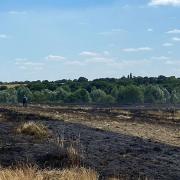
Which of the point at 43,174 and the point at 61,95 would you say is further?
the point at 61,95

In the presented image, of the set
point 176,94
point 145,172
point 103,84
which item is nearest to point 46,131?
point 145,172

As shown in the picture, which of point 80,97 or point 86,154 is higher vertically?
point 80,97

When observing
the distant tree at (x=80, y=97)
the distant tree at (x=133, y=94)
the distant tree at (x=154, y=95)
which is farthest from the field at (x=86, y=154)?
the distant tree at (x=154, y=95)

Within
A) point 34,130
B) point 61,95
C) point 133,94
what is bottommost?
point 34,130

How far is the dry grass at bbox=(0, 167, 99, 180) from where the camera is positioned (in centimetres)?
1295

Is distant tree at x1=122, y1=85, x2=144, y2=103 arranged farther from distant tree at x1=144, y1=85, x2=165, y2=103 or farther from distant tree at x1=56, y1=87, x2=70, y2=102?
distant tree at x1=56, y1=87, x2=70, y2=102

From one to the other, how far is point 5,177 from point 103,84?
10719cm

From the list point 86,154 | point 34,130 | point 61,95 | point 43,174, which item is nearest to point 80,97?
point 61,95

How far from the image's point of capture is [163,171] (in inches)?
631

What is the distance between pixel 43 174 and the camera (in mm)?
13609

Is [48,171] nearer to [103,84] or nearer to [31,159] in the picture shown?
[31,159]

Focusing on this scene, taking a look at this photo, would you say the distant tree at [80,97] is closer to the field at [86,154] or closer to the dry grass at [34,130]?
the field at [86,154]

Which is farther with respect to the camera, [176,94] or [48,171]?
[176,94]

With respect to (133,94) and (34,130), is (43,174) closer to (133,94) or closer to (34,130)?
(34,130)
